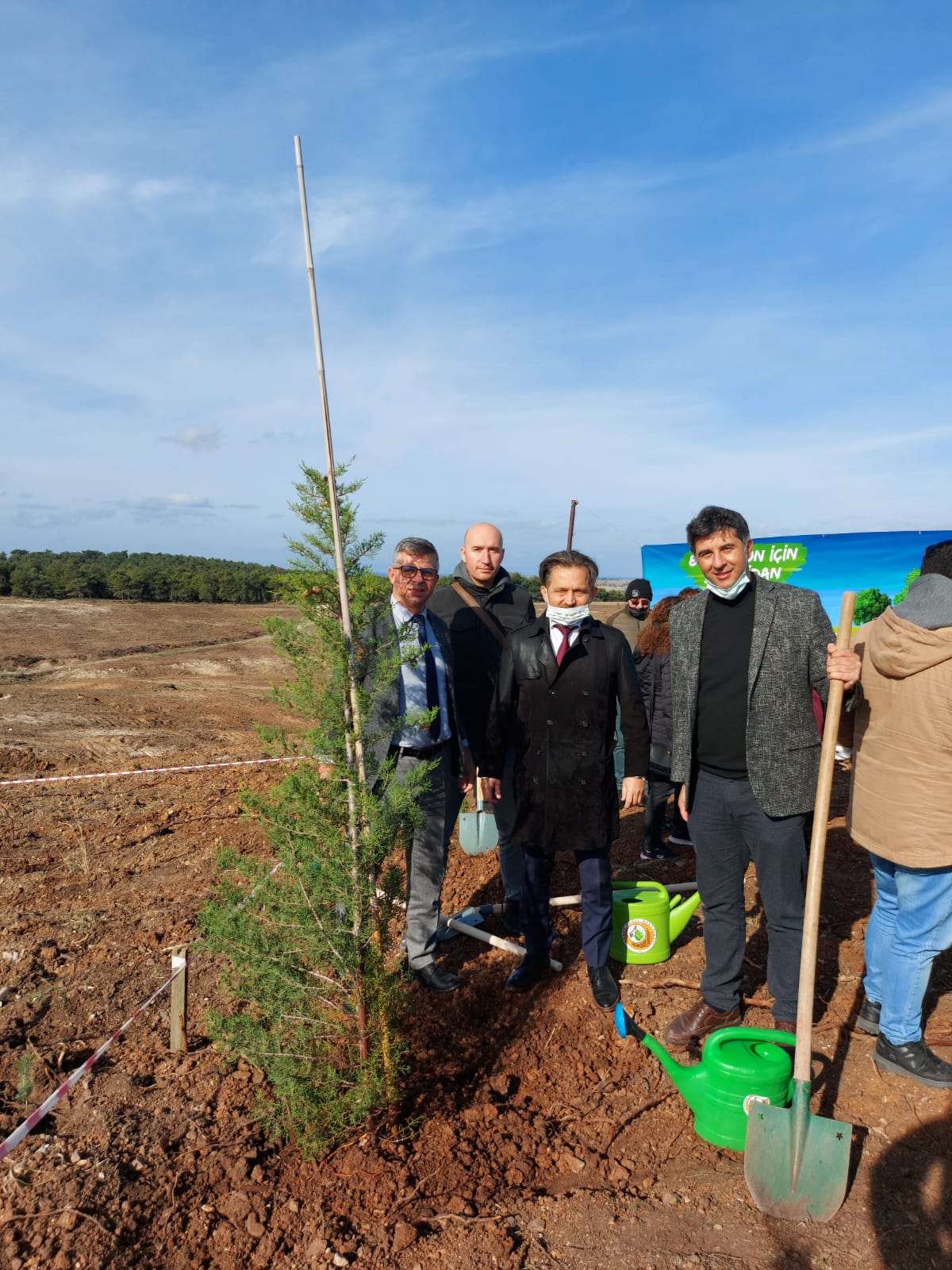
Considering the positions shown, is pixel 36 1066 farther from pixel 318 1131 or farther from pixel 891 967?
pixel 891 967

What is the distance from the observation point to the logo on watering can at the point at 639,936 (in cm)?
428

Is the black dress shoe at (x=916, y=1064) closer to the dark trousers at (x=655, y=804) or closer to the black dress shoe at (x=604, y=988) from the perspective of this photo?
the black dress shoe at (x=604, y=988)

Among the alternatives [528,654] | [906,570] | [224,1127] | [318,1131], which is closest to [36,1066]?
[224,1127]

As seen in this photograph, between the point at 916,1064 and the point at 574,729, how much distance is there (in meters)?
1.96

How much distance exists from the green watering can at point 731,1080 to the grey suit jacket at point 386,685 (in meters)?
1.58

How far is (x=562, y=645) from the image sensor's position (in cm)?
371

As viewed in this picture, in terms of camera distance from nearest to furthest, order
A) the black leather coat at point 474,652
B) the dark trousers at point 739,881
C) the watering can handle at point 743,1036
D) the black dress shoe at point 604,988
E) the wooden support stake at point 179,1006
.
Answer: the watering can handle at point 743,1036 → the dark trousers at point 739,881 → the wooden support stake at point 179,1006 → the black dress shoe at point 604,988 → the black leather coat at point 474,652

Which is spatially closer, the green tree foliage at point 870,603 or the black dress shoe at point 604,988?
the black dress shoe at point 604,988

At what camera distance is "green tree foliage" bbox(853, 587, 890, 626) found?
29.8 ft

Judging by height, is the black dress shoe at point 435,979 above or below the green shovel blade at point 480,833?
below

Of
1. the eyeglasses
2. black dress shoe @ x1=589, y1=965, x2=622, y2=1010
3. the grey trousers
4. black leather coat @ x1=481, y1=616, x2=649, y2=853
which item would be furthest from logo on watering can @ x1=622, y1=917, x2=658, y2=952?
the eyeglasses

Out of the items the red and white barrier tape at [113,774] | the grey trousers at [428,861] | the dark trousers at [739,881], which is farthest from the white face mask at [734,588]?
the red and white barrier tape at [113,774]

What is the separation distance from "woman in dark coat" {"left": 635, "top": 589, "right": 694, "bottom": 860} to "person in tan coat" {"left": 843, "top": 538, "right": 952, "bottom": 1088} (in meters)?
2.11

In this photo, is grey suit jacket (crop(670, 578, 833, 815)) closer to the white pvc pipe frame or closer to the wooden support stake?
the white pvc pipe frame
